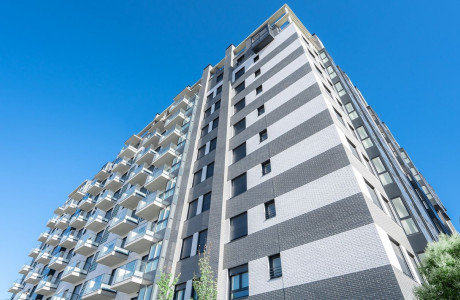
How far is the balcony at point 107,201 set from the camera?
32.5 meters

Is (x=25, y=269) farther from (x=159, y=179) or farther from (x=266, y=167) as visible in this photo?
(x=266, y=167)

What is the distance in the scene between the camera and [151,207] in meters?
22.3

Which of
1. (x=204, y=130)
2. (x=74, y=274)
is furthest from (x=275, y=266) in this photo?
(x=74, y=274)

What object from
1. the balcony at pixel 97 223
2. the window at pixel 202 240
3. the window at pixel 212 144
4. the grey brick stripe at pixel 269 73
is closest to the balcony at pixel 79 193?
the balcony at pixel 97 223

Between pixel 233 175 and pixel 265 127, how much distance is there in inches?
167

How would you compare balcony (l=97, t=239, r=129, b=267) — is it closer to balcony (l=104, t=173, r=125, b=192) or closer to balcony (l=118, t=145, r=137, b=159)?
balcony (l=104, t=173, r=125, b=192)

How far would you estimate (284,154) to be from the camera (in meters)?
16.9

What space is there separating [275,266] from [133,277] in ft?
33.3

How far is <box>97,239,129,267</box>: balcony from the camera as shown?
22297 millimetres

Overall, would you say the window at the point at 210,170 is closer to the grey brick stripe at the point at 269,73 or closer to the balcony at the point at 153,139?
the grey brick stripe at the point at 269,73

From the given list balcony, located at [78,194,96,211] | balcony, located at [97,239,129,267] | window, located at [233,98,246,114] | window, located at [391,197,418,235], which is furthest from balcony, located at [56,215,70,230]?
window, located at [391,197,418,235]

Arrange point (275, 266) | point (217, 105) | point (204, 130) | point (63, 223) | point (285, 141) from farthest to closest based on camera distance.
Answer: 1. point (63, 223)
2. point (217, 105)
3. point (204, 130)
4. point (285, 141)
5. point (275, 266)

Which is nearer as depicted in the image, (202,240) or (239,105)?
(202,240)

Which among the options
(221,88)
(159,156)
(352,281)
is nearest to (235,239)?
(352,281)
